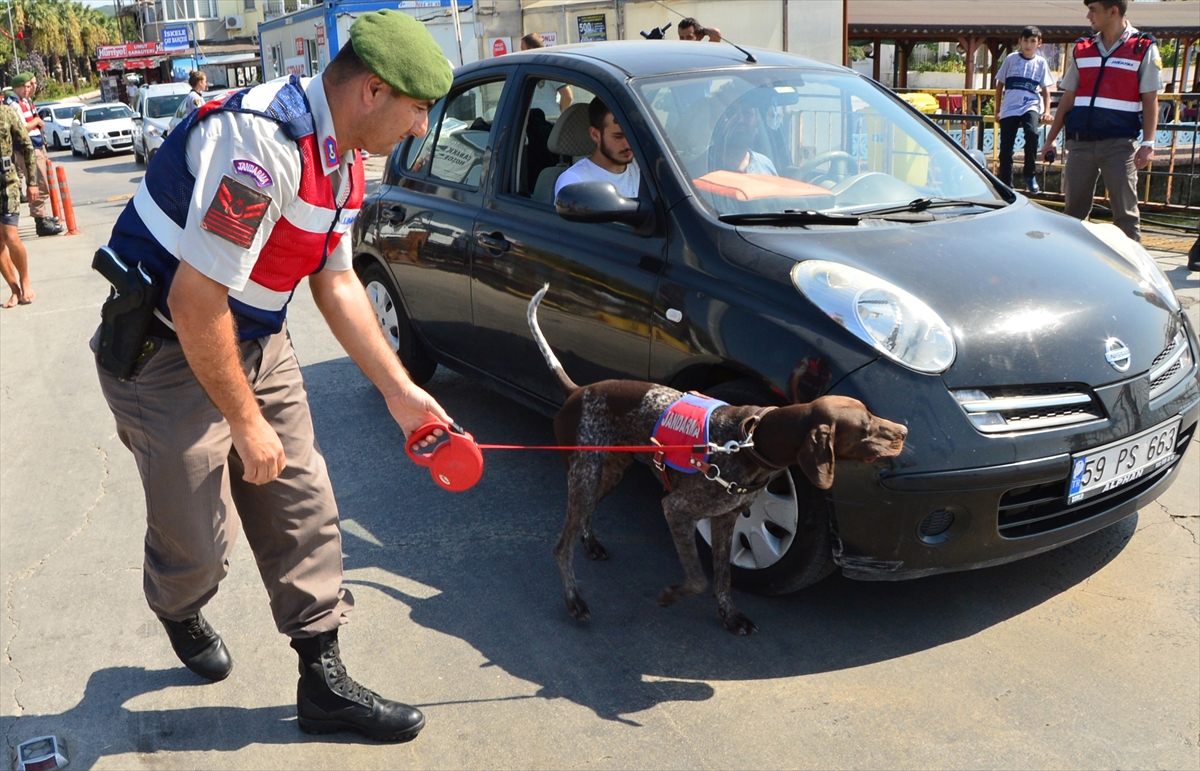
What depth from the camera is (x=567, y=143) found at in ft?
15.5

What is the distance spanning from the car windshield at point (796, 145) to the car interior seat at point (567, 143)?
0.50 metres

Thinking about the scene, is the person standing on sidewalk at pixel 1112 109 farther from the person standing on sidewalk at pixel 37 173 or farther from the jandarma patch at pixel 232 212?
the person standing on sidewalk at pixel 37 173

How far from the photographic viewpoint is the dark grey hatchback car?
10.6 feet

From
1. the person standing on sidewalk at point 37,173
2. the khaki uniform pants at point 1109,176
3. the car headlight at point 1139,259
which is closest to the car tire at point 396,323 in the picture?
the car headlight at point 1139,259

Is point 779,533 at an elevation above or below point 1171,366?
below

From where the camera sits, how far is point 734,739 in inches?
119

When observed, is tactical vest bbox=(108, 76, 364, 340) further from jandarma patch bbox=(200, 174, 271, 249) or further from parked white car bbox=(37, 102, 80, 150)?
parked white car bbox=(37, 102, 80, 150)

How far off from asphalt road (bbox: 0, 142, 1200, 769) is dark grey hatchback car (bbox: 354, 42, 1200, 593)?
0.34m

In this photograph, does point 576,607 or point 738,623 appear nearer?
point 738,623

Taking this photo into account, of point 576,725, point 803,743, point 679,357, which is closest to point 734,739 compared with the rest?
point 803,743

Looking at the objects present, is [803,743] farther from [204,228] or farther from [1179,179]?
[1179,179]

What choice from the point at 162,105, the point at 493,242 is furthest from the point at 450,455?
the point at 162,105

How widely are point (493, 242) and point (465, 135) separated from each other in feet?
2.59

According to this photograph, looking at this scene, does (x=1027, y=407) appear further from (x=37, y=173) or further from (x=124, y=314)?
(x=37, y=173)
